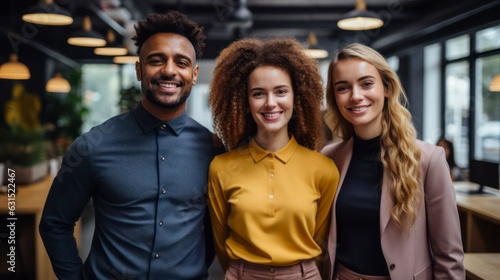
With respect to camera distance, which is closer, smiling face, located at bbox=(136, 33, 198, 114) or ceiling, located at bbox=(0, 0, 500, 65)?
smiling face, located at bbox=(136, 33, 198, 114)

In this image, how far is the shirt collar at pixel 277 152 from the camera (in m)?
1.88

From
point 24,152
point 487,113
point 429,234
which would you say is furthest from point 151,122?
point 487,113

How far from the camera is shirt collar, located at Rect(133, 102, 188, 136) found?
1.82 m

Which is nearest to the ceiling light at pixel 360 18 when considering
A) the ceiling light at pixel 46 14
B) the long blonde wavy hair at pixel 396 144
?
the ceiling light at pixel 46 14

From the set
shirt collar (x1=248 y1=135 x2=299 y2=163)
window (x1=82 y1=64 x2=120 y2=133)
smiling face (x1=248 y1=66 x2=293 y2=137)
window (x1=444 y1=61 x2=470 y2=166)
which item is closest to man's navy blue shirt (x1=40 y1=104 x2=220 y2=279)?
shirt collar (x1=248 y1=135 x2=299 y2=163)

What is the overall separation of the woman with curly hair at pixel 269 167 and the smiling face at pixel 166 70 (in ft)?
0.90

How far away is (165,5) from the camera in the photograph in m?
8.91

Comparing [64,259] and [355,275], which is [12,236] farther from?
[355,275]

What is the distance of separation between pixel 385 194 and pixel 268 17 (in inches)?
331

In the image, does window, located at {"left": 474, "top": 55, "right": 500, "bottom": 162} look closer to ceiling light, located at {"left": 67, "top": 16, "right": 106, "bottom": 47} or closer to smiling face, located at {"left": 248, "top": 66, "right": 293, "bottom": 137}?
ceiling light, located at {"left": 67, "top": 16, "right": 106, "bottom": 47}

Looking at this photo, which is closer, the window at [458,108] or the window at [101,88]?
the window at [458,108]

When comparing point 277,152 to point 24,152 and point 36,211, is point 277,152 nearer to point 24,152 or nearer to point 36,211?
point 36,211

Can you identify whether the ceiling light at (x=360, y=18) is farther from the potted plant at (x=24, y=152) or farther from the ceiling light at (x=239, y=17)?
the potted plant at (x=24, y=152)

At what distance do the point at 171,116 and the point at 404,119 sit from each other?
3.33 feet
